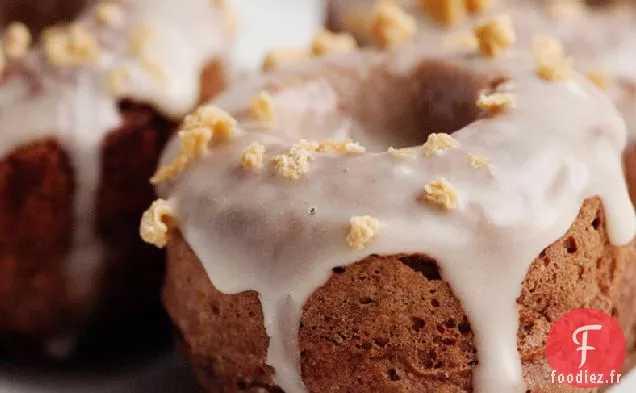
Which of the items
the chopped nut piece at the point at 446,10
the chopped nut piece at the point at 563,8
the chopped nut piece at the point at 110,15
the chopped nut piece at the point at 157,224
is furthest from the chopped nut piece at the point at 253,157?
the chopped nut piece at the point at 563,8

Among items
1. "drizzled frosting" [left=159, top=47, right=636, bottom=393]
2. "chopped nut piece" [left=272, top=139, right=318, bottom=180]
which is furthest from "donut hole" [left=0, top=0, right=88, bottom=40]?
"chopped nut piece" [left=272, top=139, right=318, bottom=180]

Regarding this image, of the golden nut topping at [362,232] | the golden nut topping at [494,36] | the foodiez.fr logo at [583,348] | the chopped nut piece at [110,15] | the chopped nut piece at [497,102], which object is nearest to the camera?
the golden nut topping at [362,232]

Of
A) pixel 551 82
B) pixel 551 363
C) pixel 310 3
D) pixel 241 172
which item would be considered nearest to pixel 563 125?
pixel 551 82

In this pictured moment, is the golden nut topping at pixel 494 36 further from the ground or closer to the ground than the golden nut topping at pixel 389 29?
closer to the ground

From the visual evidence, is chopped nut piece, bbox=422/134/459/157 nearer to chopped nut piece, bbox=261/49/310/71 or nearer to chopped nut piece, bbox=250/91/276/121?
chopped nut piece, bbox=250/91/276/121

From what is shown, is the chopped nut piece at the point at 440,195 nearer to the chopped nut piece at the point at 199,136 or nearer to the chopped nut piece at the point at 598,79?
the chopped nut piece at the point at 199,136

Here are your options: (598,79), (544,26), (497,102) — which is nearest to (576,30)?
(544,26)

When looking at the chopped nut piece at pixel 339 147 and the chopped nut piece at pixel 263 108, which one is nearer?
the chopped nut piece at pixel 339 147

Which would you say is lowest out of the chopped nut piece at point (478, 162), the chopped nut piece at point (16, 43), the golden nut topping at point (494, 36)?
the chopped nut piece at point (478, 162)
